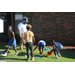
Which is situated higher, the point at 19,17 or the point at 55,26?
the point at 19,17

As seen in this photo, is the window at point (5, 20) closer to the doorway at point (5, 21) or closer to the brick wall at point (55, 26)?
the doorway at point (5, 21)

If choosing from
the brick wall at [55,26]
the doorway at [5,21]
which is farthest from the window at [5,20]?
the brick wall at [55,26]

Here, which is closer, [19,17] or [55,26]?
[55,26]

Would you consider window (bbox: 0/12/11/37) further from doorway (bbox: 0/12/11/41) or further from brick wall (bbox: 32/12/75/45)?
brick wall (bbox: 32/12/75/45)

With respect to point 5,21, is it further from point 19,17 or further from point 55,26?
point 55,26

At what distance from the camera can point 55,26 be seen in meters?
11.3

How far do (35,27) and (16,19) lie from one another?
2288mm

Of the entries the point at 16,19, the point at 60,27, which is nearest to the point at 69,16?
the point at 60,27

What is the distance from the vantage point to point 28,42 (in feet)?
18.1

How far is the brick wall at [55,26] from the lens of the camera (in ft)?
36.4

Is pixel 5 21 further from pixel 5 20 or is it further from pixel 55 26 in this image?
pixel 55 26

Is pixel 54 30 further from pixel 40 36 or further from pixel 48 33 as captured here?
pixel 40 36

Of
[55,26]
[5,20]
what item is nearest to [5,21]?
[5,20]

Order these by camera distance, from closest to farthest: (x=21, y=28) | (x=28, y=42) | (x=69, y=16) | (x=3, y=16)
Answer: (x=28, y=42), (x=21, y=28), (x=69, y=16), (x=3, y=16)
